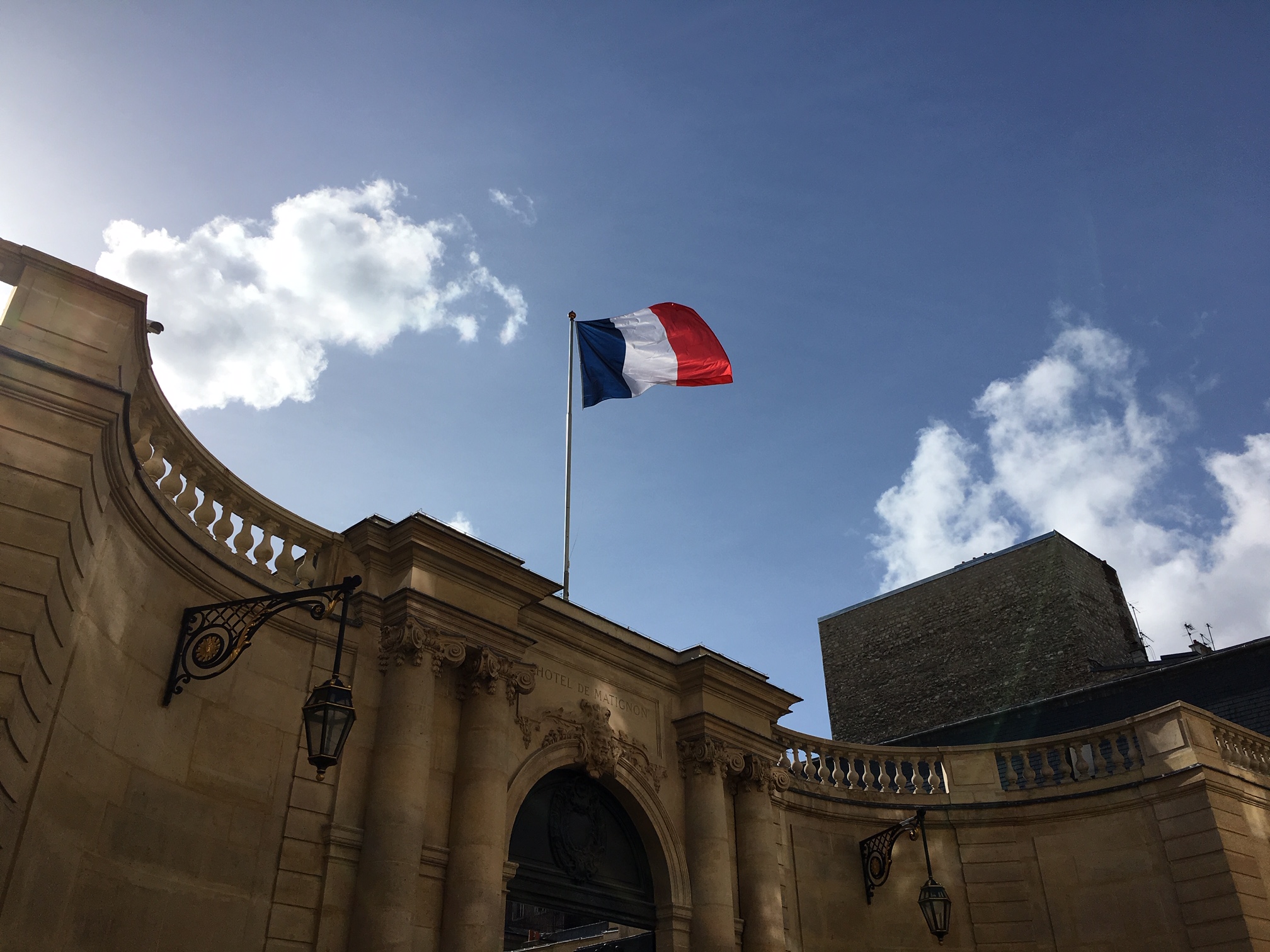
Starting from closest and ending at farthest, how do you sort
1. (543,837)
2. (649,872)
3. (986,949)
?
(543,837) → (649,872) → (986,949)

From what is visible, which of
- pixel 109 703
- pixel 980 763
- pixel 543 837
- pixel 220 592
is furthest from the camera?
pixel 980 763

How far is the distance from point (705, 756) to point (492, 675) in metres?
3.46

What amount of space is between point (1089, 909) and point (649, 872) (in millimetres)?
6177

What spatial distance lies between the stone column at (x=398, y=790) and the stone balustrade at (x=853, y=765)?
6077 mm

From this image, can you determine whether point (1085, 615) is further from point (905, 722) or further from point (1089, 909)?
point (1089, 909)

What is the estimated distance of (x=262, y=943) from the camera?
302 inches

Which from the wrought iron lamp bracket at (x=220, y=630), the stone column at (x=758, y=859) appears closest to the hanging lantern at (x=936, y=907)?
the stone column at (x=758, y=859)

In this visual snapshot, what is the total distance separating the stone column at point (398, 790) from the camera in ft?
26.5

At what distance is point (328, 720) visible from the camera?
677cm

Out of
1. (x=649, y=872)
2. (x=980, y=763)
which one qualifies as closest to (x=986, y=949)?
(x=980, y=763)

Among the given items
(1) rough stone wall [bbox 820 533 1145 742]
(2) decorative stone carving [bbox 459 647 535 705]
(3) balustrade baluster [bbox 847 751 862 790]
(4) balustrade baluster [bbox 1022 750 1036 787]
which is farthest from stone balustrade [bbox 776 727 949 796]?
(1) rough stone wall [bbox 820 533 1145 742]

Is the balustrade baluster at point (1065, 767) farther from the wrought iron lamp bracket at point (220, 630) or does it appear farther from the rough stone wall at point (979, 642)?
the wrought iron lamp bracket at point (220, 630)

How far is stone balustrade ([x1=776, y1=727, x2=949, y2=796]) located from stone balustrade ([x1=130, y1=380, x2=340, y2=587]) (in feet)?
23.7

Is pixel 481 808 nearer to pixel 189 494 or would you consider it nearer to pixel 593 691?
pixel 593 691
